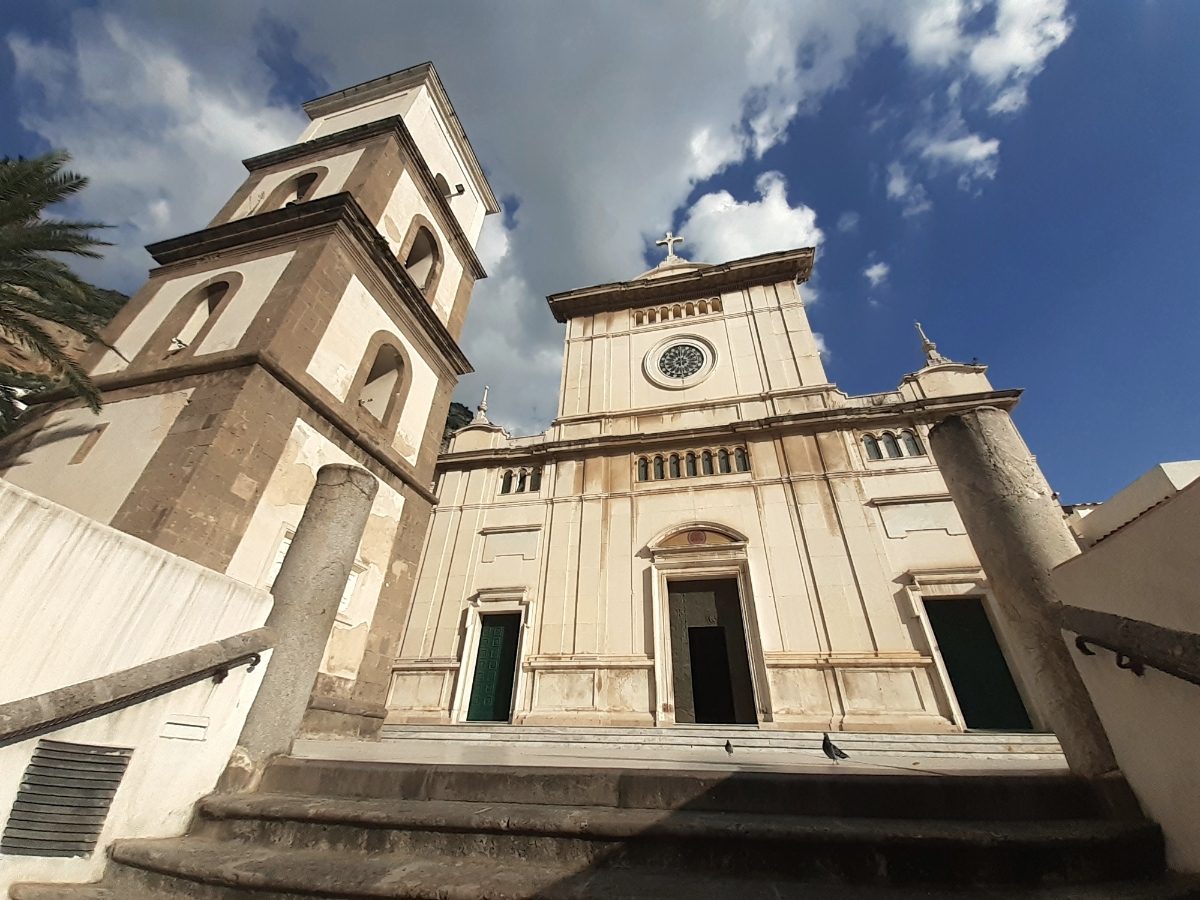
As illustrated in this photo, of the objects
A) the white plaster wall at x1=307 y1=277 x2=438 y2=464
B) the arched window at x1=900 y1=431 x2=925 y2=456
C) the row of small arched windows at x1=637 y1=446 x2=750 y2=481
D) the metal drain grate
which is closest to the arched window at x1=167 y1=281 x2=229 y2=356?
the white plaster wall at x1=307 y1=277 x2=438 y2=464

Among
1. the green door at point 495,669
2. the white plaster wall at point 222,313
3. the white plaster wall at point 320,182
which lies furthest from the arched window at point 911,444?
the white plaster wall at point 320,182

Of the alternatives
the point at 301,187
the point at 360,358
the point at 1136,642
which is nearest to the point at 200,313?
the point at 360,358

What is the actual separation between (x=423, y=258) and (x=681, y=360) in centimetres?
879

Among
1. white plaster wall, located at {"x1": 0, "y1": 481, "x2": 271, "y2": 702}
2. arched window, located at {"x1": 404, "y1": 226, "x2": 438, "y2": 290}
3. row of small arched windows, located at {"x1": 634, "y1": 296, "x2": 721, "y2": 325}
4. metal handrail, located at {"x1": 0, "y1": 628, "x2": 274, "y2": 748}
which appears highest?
row of small arched windows, located at {"x1": 634, "y1": 296, "x2": 721, "y2": 325}

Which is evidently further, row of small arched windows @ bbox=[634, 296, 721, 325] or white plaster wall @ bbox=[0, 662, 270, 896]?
row of small arched windows @ bbox=[634, 296, 721, 325]

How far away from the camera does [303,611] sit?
14.8 feet

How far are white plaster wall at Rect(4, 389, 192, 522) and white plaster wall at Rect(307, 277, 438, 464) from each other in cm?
232

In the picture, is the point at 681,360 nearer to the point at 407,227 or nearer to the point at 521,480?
the point at 521,480

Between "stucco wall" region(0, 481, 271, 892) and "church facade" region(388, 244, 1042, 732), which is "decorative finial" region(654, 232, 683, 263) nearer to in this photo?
"church facade" region(388, 244, 1042, 732)

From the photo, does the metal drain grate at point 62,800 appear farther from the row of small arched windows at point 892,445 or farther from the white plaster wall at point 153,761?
the row of small arched windows at point 892,445

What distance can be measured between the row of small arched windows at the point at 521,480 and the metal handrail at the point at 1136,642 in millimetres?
12571

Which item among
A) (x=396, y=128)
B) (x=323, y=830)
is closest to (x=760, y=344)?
(x=396, y=128)

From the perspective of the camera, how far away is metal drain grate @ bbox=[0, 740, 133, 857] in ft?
9.14

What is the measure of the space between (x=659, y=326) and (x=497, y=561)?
33.2 ft
